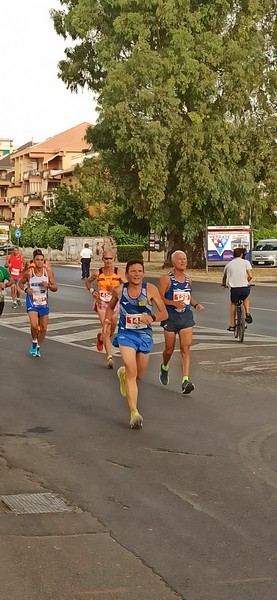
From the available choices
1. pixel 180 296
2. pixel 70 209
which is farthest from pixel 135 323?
pixel 70 209

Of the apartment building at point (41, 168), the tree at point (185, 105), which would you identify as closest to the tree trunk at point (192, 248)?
the tree at point (185, 105)

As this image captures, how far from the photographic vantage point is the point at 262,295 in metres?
33.2

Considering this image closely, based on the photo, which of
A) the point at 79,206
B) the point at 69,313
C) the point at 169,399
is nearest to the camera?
the point at 169,399

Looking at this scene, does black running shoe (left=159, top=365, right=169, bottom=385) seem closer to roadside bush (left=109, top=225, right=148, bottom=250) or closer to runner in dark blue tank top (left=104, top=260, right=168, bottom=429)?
runner in dark blue tank top (left=104, top=260, right=168, bottom=429)

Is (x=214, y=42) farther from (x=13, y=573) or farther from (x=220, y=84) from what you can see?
(x=13, y=573)

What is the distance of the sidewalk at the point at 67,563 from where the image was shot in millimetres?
Result: 5074

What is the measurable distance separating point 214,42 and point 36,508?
39987 millimetres

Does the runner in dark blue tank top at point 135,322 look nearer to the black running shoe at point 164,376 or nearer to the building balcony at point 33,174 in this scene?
the black running shoe at point 164,376

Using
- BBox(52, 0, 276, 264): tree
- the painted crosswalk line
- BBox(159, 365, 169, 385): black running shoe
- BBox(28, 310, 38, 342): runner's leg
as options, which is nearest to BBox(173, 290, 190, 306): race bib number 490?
BBox(159, 365, 169, 385): black running shoe

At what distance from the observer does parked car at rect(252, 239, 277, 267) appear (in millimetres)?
52688

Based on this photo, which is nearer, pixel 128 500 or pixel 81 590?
pixel 81 590

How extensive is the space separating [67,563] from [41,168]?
126604 mm

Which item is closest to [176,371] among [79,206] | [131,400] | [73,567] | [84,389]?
[84,389]

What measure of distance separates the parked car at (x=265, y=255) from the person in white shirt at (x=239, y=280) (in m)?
34.0
